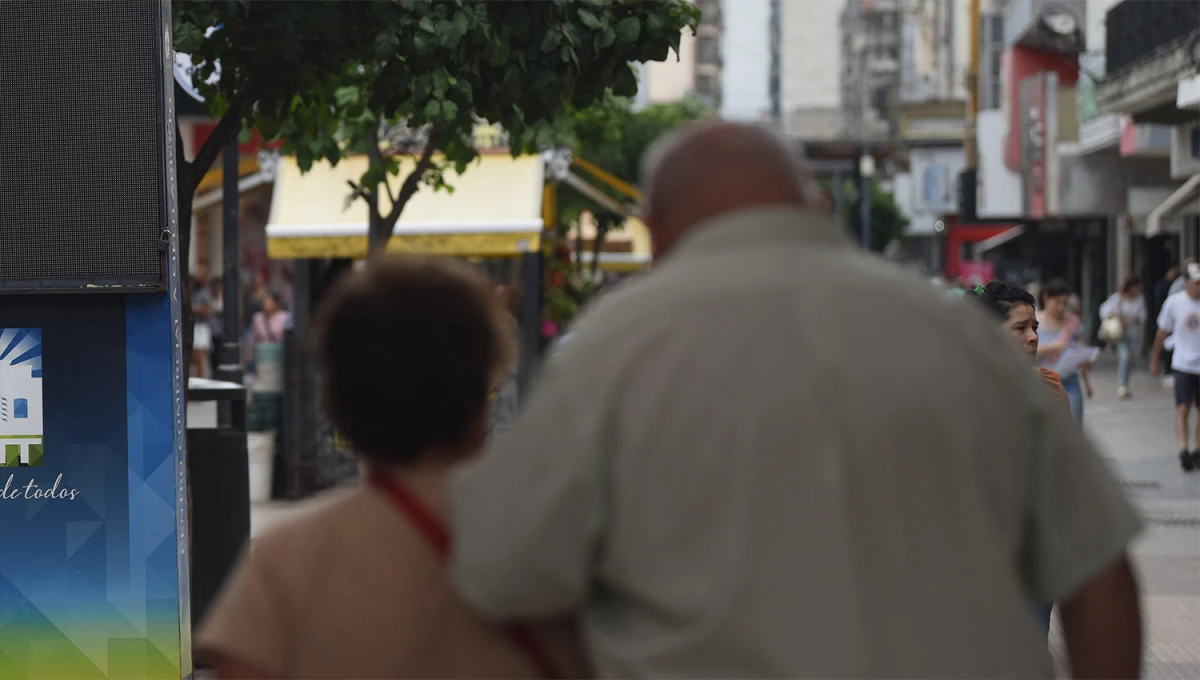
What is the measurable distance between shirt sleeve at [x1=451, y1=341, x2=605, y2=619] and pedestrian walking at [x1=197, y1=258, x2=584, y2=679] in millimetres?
105

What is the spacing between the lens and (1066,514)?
227 centimetres

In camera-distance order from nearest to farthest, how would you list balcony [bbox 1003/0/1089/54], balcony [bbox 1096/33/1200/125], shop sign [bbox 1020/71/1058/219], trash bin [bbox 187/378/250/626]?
trash bin [bbox 187/378/250/626], balcony [bbox 1096/33/1200/125], balcony [bbox 1003/0/1089/54], shop sign [bbox 1020/71/1058/219]

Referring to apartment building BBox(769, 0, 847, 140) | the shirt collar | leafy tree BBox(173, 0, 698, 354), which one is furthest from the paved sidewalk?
apartment building BBox(769, 0, 847, 140)

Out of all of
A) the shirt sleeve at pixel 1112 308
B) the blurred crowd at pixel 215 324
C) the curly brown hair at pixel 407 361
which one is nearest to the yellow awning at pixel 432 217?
the blurred crowd at pixel 215 324

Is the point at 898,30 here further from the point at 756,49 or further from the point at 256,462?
the point at 256,462

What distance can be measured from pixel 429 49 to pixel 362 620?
5.08 meters

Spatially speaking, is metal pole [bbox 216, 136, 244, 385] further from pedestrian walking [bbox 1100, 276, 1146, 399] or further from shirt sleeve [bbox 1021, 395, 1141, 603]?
pedestrian walking [bbox 1100, 276, 1146, 399]

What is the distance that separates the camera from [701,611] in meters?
2.04

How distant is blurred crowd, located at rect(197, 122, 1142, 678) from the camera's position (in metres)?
2.05

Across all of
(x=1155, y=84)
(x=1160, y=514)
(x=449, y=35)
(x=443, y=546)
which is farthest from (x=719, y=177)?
(x=1155, y=84)

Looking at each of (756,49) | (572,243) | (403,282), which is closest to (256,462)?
(403,282)

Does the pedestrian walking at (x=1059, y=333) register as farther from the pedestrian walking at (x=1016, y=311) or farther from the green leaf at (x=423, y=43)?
the green leaf at (x=423, y=43)

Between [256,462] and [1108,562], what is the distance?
12.8 meters

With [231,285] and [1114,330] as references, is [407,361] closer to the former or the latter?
[231,285]
